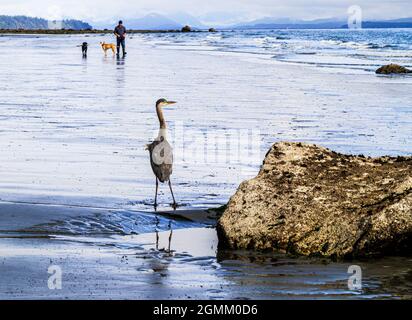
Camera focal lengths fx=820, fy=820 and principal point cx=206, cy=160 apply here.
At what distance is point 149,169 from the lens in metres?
12.8

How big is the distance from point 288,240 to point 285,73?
2725 cm

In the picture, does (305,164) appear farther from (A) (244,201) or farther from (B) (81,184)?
(B) (81,184)

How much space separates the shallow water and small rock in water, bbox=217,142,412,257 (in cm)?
23

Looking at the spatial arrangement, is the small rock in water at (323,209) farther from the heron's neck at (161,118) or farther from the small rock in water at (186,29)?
the small rock in water at (186,29)

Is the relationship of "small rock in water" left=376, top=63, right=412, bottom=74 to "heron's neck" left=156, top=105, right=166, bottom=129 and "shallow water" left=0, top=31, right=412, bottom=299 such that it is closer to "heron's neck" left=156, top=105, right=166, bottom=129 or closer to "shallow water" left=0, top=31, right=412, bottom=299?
"shallow water" left=0, top=31, right=412, bottom=299

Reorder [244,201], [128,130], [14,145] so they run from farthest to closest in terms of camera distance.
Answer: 1. [128,130]
2. [14,145]
3. [244,201]

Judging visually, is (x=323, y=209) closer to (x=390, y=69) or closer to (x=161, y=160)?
(x=161, y=160)

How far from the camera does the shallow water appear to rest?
7.20 meters

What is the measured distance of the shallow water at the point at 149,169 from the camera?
23.6 ft

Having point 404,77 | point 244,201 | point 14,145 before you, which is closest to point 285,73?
point 404,77


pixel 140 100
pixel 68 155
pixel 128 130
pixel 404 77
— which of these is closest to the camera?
pixel 68 155

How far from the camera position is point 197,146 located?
14.9 m

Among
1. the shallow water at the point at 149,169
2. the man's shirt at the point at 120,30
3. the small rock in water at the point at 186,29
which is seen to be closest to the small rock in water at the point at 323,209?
the shallow water at the point at 149,169

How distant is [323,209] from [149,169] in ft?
16.4
